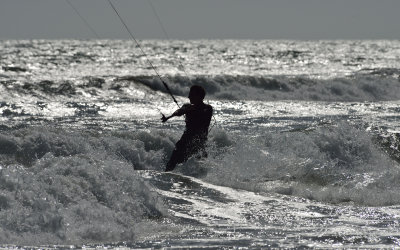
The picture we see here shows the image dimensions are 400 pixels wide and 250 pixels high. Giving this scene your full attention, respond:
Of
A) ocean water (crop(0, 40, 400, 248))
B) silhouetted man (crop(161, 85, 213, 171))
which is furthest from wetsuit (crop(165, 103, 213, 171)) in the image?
ocean water (crop(0, 40, 400, 248))

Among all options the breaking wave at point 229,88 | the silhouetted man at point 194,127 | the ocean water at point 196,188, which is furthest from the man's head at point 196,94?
the breaking wave at point 229,88

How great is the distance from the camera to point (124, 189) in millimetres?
8797

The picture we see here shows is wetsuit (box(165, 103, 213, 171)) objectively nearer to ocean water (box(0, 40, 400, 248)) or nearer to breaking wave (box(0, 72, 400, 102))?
ocean water (box(0, 40, 400, 248))

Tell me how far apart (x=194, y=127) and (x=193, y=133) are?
0.32 feet

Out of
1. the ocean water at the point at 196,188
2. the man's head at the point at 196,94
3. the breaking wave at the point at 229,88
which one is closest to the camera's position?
the ocean water at the point at 196,188

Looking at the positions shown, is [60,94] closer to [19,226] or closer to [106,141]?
[106,141]

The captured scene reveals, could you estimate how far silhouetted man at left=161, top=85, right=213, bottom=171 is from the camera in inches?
456

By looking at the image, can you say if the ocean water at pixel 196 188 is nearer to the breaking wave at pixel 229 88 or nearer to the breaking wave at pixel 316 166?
the breaking wave at pixel 316 166

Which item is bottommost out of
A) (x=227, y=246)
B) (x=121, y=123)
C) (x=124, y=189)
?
(x=227, y=246)

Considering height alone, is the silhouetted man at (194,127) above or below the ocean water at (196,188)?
above

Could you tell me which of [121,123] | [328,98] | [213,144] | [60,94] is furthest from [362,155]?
[328,98]

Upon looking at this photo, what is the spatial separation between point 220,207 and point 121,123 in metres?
12.5

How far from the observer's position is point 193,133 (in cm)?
1176

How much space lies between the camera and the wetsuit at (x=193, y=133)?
38.2 feet
